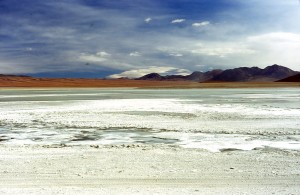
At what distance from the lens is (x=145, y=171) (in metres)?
7.28

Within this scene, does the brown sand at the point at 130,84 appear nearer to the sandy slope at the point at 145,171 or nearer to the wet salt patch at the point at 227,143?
the wet salt patch at the point at 227,143

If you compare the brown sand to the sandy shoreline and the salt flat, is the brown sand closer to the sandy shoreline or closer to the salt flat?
the sandy shoreline

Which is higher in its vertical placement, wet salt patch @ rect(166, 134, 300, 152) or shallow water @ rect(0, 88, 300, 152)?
shallow water @ rect(0, 88, 300, 152)

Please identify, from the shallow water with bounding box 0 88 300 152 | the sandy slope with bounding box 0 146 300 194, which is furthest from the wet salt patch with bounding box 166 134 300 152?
the sandy slope with bounding box 0 146 300 194

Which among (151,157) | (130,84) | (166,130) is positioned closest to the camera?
(151,157)

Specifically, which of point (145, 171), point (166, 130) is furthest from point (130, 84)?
point (145, 171)

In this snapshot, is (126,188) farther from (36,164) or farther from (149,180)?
(36,164)

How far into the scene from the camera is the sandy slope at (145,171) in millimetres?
6180

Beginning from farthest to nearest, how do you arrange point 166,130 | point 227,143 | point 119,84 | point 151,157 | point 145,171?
1. point 119,84
2. point 166,130
3. point 227,143
4. point 151,157
5. point 145,171

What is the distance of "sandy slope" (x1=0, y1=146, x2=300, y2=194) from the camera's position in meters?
6.18

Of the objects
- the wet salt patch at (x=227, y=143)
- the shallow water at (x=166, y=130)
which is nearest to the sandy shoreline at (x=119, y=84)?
the shallow water at (x=166, y=130)

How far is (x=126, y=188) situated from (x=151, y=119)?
10.7m

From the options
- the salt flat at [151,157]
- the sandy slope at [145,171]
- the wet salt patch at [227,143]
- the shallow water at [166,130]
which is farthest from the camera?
the shallow water at [166,130]

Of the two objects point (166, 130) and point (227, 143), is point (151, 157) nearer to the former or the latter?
point (227, 143)
